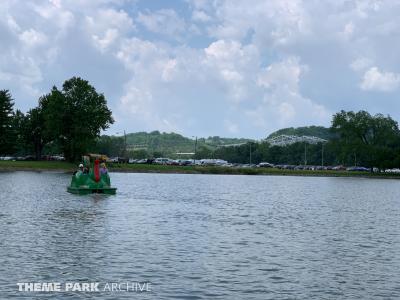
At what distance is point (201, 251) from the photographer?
1215 inches

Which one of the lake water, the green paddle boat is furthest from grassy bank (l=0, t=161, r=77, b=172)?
the lake water

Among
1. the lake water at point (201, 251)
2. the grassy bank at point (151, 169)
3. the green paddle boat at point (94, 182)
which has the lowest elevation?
the lake water at point (201, 251)

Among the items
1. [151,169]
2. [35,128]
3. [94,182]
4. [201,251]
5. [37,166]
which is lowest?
[201,251]

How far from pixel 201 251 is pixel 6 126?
433ft

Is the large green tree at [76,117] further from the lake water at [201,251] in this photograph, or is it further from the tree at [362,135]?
the lake water at [201,251]

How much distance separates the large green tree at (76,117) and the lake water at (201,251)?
93.6m

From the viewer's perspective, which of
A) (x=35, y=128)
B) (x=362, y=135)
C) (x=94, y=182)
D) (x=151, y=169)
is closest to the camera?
(x=94, y=182)

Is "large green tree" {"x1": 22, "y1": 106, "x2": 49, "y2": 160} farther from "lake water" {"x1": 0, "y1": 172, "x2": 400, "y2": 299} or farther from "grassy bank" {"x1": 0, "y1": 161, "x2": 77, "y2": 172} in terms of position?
"lake water" {"x1": 0, "y1": 172, "x2": 400, "y2": 299}

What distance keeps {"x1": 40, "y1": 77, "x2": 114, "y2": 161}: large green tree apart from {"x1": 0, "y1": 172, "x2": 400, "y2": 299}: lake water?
307 ft

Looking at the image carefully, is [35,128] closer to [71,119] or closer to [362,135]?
[71,119]

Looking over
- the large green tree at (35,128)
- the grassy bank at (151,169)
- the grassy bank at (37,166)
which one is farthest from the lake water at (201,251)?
the large green tree at (35,128)

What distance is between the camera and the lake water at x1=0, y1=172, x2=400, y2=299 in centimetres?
2316

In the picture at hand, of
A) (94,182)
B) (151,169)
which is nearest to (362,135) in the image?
(151,169)

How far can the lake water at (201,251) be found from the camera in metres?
23.2
